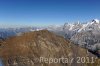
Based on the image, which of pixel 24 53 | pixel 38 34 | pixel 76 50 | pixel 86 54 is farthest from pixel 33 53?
pixel 86 54

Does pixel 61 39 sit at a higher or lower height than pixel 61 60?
higher

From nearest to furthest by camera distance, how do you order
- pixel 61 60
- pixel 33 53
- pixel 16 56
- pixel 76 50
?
pixel 16 56 < pixel 33 53 < pixel 61 60 < pixel 76 50

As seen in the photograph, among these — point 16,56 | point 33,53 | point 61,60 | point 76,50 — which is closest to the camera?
point 16,56

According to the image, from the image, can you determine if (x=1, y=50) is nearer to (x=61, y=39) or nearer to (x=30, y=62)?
(x=30, y=62)

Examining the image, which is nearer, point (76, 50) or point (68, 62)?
point (68, 62)

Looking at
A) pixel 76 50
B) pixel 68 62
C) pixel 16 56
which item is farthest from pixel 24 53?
pixel 76 50

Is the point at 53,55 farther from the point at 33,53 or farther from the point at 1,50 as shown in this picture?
the point at 1,50
